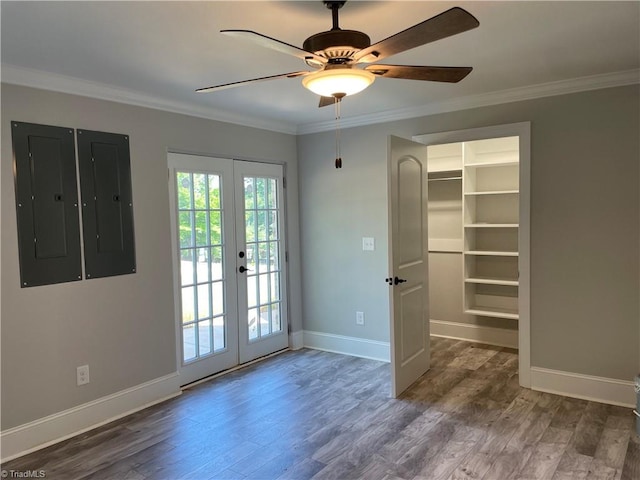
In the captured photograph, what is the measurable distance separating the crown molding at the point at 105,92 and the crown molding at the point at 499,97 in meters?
0.96

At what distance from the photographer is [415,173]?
12.8 feet

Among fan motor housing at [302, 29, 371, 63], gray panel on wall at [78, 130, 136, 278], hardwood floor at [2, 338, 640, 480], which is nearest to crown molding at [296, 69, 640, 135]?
gray panel on wall at [78, 130, 136, 278]

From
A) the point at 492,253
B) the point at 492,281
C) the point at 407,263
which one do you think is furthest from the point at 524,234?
the point at 492,281

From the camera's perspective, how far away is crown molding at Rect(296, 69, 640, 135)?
3229 mm

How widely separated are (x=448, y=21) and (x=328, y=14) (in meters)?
A: 0.74

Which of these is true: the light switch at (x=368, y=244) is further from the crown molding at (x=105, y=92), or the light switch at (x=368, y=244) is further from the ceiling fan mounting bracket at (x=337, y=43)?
the ceiling fan mounting bracket at (x=337, y=43)

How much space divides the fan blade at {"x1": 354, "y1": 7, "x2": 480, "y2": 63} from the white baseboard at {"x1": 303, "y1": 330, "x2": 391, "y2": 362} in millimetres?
3165

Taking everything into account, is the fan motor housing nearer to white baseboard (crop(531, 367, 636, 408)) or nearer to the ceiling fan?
the ceiling fan

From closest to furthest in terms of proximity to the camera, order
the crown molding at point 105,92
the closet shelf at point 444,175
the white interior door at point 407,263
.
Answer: the crown molding at point 105,92 < the white interior door at point 407,263 < the closet shelf at point 444,175

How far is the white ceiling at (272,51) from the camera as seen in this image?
205 centimetres

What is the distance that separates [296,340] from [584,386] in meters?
2.69

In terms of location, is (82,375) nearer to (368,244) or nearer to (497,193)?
(368,244)

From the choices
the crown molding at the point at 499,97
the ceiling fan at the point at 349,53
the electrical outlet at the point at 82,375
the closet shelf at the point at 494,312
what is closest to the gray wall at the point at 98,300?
the electrical outlet at the point at 82,375

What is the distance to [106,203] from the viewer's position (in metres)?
3.26
